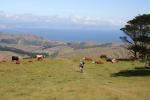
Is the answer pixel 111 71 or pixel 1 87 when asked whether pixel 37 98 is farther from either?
pixel 111 71

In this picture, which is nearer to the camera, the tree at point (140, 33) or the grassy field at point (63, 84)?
the grassy field at point (63, 84)

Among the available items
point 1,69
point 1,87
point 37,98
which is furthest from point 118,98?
point 1,69

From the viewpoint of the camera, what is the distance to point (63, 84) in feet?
126

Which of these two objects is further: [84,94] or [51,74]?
[51,74]

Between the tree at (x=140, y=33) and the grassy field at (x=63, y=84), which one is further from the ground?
the tree at (x=140, y=33)

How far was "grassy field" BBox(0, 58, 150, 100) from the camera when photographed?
3036cm

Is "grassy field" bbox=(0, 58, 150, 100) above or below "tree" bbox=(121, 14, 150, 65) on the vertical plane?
below

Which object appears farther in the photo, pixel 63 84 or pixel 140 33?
pixel 140 33

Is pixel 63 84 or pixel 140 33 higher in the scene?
pixel 140 33

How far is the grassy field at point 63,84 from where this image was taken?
30.4m

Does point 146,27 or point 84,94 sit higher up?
point 146,27

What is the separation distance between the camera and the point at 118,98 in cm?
2877

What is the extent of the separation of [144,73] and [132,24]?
94.8 ft

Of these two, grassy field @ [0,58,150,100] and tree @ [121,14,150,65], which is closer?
grassy field @ [0,58,150,100]
